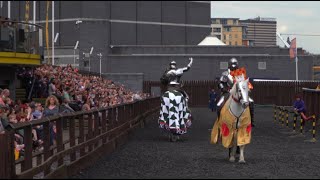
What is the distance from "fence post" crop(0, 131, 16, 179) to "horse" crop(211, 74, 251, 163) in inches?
230

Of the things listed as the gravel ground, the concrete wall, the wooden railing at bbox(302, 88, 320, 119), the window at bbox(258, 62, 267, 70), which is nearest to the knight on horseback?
the gravel ground

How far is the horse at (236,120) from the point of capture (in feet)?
43.6

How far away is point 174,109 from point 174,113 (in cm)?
13

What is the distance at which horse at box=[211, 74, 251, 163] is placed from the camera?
13297 mm

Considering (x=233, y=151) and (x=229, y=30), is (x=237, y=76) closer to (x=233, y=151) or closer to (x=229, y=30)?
(x=233, y=151)

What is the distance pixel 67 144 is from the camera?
11.9 m

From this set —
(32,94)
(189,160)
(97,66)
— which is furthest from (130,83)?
(189,160)

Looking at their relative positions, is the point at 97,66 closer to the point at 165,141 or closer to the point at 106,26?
the point at 106,26

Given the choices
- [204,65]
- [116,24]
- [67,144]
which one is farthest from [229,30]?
[67,144]

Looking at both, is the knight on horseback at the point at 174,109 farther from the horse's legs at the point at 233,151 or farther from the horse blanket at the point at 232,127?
the horse's legs at the point at 233,151

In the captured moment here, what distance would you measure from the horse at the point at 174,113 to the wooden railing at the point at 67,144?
1481 millimetres

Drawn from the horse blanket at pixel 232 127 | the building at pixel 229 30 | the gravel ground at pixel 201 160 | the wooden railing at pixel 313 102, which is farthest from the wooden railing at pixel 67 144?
the building at pixel 229 30

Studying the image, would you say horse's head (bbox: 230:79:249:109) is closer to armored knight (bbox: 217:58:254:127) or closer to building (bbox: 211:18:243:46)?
armored knight (bbox: 217:58:254:127)

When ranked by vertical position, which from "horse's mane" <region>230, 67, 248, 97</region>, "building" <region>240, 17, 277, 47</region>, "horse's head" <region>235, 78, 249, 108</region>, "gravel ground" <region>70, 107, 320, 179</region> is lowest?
"gravel ground" <region>70, 107, 320, 179</region>
